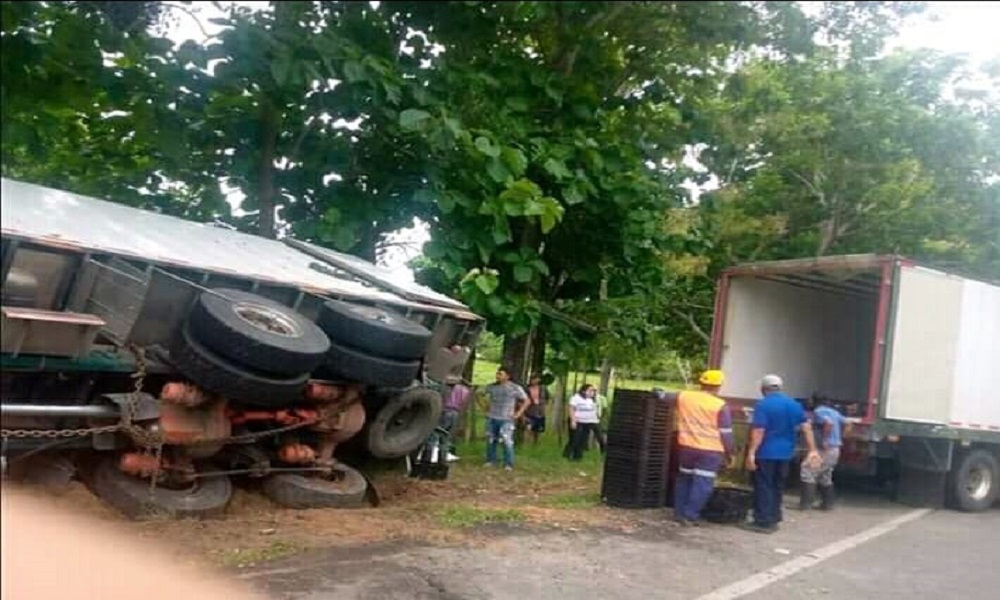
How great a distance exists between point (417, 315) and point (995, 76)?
3.91 metres

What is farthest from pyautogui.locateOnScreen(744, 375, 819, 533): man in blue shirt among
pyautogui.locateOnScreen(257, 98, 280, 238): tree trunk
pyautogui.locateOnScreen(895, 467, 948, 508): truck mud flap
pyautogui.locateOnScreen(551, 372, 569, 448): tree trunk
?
pyautogui.locateOnScreen(551, 372, 569, 448): tree trunk

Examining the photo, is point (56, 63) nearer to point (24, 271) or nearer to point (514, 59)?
point (24, 271)

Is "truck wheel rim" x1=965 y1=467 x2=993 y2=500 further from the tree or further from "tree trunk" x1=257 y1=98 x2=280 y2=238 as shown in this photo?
"tree trunk" x1=257 y1=98 x2=280 y2=238

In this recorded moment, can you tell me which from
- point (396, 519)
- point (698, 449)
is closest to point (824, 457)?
point (698, 449)

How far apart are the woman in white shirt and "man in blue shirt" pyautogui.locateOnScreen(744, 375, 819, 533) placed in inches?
215

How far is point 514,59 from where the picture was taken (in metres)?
3.46

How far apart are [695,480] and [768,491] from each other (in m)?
0.71

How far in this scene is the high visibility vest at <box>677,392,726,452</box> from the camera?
8.60 metres

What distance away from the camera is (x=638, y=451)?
9305 mm

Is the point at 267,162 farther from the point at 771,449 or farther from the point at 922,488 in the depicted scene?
the point at 922,488

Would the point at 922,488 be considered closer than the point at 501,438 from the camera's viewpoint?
Yes

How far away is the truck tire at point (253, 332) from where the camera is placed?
Result: 4.18 m

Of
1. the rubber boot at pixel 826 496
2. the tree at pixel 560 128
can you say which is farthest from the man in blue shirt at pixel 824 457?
the tree at pixel 560 128

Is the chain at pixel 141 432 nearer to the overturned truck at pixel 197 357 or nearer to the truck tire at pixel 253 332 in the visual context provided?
the overturned truck at pixel 197 357
